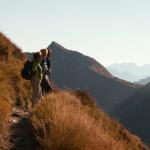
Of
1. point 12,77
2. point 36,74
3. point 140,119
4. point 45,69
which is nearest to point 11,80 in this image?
point 12,77

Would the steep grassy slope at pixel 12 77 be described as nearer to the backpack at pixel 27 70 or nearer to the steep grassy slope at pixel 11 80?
the steep grassy slope at pixel 11 80

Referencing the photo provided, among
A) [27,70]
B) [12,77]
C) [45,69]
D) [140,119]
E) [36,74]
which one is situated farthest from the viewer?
[140,119]

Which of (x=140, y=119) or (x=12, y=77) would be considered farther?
(x=140, y=119)

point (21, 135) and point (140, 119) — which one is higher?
point (21, 135)

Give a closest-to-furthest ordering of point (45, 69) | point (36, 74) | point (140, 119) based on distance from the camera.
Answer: point (36, 74)
point (45, 69)
point (140, 119)

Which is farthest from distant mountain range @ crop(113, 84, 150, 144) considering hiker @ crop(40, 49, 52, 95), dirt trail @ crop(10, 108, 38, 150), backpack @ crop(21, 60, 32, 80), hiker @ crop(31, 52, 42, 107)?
dirt trail @ crop(10, 108, 38, 150)

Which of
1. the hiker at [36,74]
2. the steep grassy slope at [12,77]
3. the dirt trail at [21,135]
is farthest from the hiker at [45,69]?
the dirt trail at [21,135]

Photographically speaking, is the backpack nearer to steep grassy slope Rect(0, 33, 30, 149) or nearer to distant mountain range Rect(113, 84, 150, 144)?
steep grassy slope Rect(0, 33, 30, 149)

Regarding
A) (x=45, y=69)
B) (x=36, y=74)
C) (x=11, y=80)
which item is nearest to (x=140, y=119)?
(x=11, y=80)

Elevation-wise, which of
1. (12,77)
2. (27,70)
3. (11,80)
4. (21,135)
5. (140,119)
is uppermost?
(27,70)

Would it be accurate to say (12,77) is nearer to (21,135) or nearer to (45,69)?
(45,69)

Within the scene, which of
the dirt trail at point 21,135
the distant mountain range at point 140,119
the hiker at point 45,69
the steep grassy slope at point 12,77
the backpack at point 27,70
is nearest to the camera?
the dirt trail at point 21,135

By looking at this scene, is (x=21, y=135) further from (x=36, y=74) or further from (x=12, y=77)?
(x=12, y=77)

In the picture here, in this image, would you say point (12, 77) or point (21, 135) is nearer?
point (21, 135)
